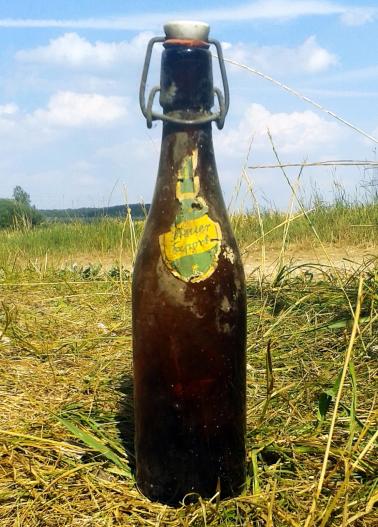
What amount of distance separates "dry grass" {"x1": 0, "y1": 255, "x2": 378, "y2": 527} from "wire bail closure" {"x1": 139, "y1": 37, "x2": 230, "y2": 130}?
602mm

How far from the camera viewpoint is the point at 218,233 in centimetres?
198

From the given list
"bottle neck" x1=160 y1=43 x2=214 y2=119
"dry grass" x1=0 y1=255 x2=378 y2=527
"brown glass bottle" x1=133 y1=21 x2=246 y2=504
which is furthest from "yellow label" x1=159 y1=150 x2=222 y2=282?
"dry grass" x1=0 y1=255 x2=378 y2=527

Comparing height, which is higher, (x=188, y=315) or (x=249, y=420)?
(x=188, y=315)

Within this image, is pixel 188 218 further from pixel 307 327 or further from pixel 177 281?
pixel 307 327

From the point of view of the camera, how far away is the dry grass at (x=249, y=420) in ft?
6.43

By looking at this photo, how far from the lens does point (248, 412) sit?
256 centimetres

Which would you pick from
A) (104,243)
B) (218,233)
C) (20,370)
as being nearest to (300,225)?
(104,243)

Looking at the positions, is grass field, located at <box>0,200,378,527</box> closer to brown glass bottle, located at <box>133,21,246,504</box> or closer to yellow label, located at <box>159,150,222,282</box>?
brown glass bottle, located at <box>133,21,246,504</box>

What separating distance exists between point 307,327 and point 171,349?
1.65m

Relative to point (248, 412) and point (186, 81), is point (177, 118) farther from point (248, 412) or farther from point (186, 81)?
point (248, 412)

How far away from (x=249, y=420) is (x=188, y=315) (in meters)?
0.72

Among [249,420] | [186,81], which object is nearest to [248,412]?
[249,420]

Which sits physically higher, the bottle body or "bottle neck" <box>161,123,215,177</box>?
"bottle neck" <box>161,123,215,177</box>

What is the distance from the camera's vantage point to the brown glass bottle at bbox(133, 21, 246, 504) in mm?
1913
